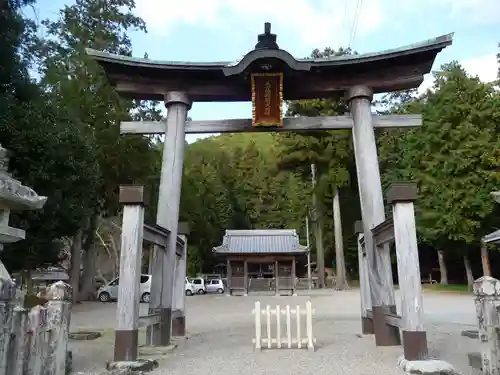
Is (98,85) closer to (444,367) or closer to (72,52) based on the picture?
(72,52)

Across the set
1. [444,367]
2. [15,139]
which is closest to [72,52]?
[15,139]

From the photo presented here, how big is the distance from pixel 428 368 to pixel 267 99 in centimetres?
519

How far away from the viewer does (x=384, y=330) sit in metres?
7.06

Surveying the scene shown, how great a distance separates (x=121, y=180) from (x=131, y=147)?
5.90 feet

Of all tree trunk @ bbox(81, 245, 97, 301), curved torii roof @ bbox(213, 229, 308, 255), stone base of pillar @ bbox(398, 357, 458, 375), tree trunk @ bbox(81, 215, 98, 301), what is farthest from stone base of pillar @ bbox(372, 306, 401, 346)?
curved torii roof @ bbox(213, 229, 308, 255)

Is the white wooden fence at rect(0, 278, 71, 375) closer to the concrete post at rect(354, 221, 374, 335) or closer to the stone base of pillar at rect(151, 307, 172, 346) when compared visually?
the stone base of pillar at rect(151, 307, 172, 346)

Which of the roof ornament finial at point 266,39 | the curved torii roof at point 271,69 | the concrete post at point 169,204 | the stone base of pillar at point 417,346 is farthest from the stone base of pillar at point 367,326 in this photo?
the roof ornament finial at point 266,39

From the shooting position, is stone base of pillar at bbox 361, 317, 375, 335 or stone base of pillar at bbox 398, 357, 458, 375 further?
stone base of pillar at bbox 361, 317, 375, 335

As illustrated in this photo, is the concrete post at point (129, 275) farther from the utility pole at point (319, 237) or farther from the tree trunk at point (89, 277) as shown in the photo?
the utility pole at point (319, 237)

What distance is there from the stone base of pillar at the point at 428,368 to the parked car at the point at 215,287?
26785 millimetres

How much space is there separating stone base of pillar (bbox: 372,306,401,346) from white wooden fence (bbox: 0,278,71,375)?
4.85 meters

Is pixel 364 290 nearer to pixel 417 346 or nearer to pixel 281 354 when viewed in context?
pixel 281 354

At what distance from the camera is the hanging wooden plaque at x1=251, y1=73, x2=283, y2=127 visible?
7895mm

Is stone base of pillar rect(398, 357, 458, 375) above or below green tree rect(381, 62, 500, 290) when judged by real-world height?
below
